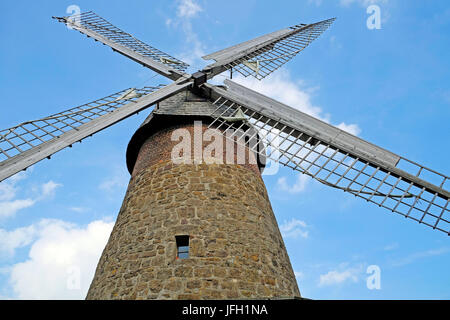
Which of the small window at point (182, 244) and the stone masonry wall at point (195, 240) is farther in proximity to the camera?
the small window at point (182, 244)

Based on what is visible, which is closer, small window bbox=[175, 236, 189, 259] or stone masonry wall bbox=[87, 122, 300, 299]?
stone masonry wall bbox=[87, 122, 300, 299]

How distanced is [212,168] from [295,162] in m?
1.65

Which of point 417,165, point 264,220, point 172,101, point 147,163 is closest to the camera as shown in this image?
point 417,165

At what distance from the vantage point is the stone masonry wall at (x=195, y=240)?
18.2 feet

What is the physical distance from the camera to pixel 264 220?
6883 mm

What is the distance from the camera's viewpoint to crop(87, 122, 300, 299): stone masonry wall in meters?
5.55

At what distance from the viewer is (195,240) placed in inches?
234
